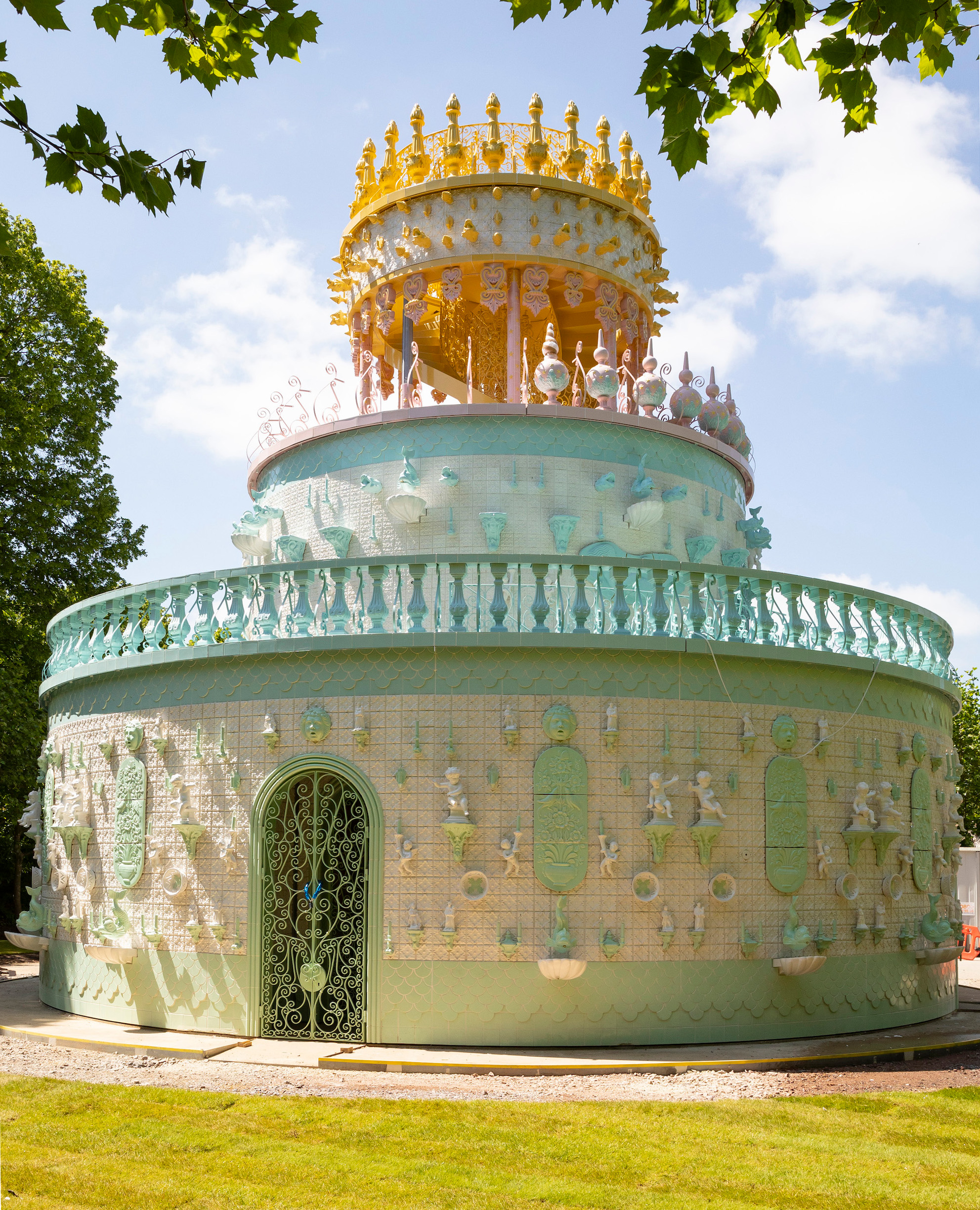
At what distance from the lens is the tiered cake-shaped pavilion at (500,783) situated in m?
11.0

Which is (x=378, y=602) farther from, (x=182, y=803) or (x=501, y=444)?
(x=501, y=444)

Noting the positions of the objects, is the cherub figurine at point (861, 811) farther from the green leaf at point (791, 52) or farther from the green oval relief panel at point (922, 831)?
the green leaf at point (791, 52)

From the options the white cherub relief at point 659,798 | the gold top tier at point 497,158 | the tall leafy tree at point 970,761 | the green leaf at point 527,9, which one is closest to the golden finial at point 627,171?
the gold top tier at point 497,158

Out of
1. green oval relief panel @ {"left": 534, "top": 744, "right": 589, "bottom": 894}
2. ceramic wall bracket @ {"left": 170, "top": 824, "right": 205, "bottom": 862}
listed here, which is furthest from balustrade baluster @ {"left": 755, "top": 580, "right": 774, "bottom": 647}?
ceramic wall bracket @ {"left": 170, "top": 824, "right": 205, "bottom": 862}

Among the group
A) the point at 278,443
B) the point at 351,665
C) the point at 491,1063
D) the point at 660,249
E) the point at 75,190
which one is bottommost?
the point at 491,1063

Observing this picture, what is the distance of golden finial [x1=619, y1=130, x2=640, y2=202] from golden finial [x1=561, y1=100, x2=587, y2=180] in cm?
71

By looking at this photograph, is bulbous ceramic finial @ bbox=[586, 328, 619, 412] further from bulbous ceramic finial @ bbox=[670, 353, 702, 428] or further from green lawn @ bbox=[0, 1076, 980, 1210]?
green lawn @ bbox=[0, 1076, 980, 1210]

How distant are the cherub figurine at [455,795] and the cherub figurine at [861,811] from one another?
14.2 ft

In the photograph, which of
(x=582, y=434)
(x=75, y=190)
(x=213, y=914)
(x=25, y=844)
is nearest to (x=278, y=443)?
Answer: (x=582, y=434)

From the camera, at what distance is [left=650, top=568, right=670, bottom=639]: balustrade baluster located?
459 inches

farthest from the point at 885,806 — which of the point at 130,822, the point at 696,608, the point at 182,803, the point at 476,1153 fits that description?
the point at 130,822

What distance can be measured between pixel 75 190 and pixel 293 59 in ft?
4.24

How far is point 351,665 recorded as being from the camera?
11.5m

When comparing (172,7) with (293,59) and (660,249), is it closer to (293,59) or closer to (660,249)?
(293,59)
